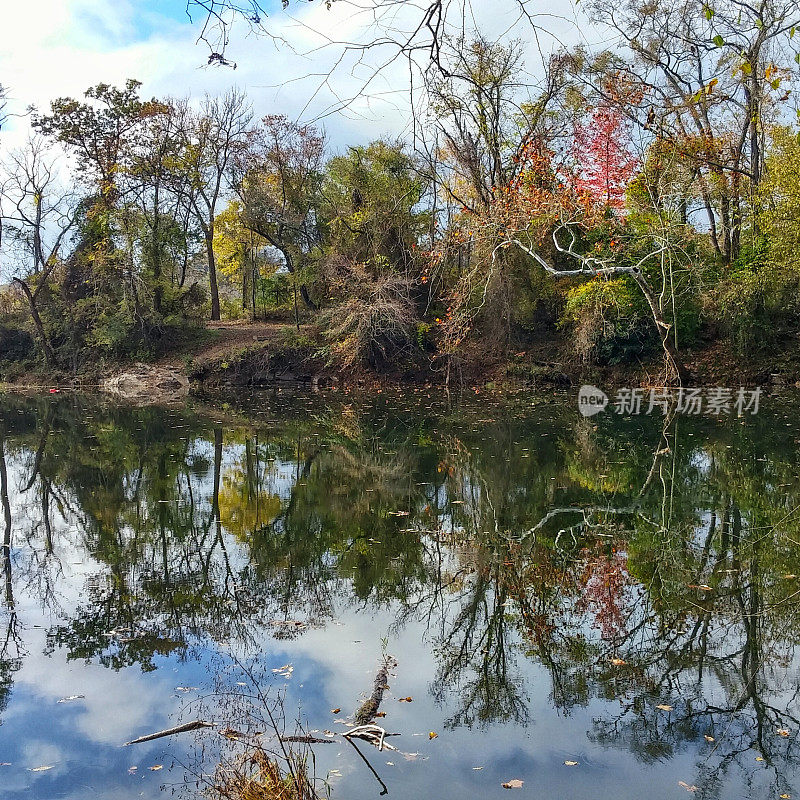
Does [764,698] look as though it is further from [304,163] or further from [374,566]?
[304,163]

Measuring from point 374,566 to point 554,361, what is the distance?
1722 cm

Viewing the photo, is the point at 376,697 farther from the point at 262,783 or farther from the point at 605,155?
the point at 605,155

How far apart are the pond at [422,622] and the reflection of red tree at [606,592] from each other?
1.0 inches

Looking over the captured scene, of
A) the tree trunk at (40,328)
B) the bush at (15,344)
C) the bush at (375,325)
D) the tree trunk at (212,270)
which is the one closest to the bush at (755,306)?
the bush at (375,325)

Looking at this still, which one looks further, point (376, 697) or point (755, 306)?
point (755, 306)

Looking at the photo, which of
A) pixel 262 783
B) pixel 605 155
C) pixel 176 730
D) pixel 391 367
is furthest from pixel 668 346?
pixel 262 783

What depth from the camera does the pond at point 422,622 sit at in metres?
3.69

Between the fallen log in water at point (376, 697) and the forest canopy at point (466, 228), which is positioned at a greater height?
the forest canopy at point (466, 228)

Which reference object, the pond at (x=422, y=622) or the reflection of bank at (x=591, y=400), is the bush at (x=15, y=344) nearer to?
the pond at (x=422, y=622)

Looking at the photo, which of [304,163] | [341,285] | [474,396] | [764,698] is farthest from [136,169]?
[764,698]

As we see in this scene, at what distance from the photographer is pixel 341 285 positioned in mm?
24406

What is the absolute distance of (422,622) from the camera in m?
5.41

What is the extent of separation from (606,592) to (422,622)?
4.98ft

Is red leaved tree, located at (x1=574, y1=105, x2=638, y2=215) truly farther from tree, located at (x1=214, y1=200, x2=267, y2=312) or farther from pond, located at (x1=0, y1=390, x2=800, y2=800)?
tree, located at (x1=214, y1=200, x2=267, y2=312)
